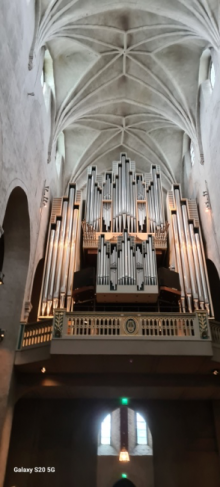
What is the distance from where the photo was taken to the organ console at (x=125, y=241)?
617 inches

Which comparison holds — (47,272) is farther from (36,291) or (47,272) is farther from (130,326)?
(130,326)

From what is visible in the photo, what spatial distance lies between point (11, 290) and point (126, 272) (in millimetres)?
4336

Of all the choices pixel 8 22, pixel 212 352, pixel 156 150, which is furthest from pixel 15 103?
pixel 156 150

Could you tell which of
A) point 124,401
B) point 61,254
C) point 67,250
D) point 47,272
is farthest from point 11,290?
point 124,401

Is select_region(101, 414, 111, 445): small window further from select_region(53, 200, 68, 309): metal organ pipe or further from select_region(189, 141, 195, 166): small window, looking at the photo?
select_region(189, 141, 195, 166): small window

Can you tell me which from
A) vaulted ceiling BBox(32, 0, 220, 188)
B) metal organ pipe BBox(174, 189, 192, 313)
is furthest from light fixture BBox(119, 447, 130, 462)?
vaulted ceiling BBox(32, 0, 220, 188)

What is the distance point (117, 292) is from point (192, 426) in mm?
6057

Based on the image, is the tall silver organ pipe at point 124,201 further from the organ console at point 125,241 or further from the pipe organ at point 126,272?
the pipe organ at point 126,272

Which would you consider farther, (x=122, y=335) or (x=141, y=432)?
(x=141, y=432)

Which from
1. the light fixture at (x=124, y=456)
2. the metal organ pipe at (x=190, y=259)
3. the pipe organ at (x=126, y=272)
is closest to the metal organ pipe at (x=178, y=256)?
the metal organ pipe at (x=190, y=259)

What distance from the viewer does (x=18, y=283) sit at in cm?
1439

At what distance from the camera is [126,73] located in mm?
20750

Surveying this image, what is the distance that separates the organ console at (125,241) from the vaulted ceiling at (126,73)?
2.97m

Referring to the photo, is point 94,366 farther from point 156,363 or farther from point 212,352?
point 212,352
